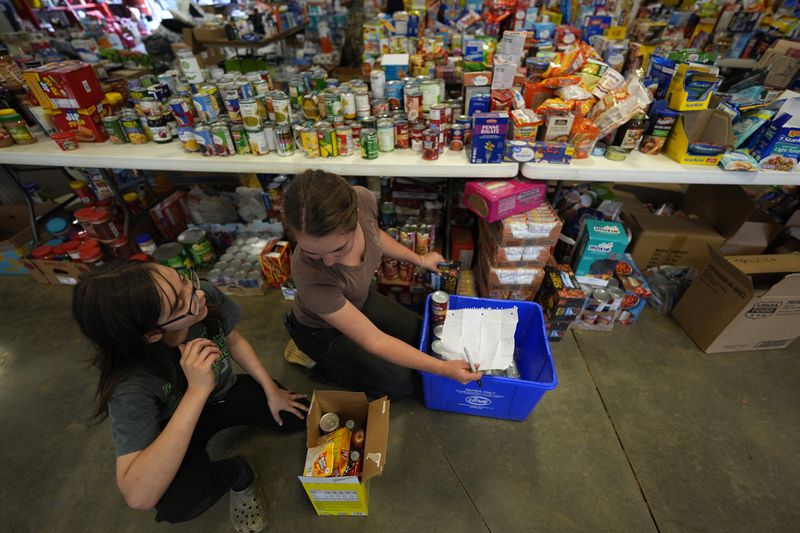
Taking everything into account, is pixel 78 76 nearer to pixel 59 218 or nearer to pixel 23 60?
pixel 23 60

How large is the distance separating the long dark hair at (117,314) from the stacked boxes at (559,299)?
67.2 inches

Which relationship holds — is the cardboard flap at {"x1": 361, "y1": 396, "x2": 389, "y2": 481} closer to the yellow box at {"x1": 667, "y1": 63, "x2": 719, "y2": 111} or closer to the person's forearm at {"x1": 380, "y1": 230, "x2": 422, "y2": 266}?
the person's forearm at {"x1": 380, "y1": 230, "x2": 422, "y2": 266}

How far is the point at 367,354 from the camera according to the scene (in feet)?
5.06

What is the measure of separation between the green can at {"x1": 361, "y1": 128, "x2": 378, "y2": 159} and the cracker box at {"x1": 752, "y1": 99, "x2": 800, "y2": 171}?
1.76 m

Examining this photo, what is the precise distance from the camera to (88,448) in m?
1.62

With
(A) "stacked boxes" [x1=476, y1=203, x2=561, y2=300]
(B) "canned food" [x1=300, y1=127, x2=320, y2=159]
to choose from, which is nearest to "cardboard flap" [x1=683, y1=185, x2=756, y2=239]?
(A) "stacked boxes" [x1=476, y1=203, x2=561, y2=300]

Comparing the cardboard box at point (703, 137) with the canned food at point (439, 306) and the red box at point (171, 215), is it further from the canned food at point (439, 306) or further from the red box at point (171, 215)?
the red box at point (171, 215)

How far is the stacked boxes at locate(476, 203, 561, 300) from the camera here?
1680 mm

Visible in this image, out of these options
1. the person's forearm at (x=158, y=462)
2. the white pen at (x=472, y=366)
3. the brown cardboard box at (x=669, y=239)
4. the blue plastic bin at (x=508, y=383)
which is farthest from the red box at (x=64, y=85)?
the brown cardboard box at (x=669, y=239)

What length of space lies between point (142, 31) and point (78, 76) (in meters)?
6.52

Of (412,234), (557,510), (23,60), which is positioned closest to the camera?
(557,510)

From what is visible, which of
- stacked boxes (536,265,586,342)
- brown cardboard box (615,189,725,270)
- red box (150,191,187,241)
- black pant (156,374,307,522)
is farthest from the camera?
red box (150,191,187,241)

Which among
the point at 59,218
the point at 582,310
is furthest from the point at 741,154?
the point at 59,218

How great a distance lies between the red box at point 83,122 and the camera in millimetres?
1891
